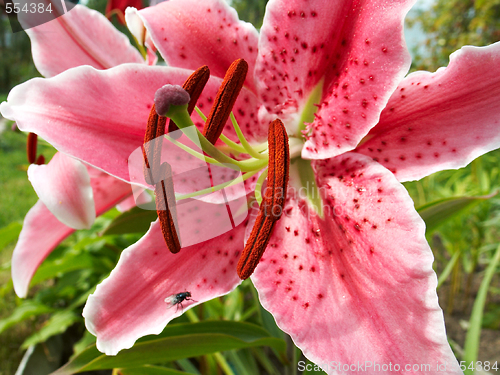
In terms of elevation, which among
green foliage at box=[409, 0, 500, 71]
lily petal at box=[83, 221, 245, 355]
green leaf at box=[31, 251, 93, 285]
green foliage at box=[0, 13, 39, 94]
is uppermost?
green foliage at box=[409, 0, 500, 71]

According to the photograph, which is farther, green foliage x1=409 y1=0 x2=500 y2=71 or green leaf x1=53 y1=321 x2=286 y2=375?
green foliage x1=409 y1=0 x2=500 y2=71

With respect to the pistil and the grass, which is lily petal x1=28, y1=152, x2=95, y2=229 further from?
the grass

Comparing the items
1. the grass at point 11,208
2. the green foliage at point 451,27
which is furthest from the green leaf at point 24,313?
the green foliage at point 451,27

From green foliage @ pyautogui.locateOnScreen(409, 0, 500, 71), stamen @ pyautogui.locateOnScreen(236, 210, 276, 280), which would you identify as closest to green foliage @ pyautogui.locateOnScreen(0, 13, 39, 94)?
green foliage @ pyautogui.locateOnScreen(409, 0, 500, 71)

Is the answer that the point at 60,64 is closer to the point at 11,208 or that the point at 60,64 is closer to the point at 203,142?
the point at 203,142

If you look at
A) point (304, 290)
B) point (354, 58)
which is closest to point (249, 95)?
point (354, 58)

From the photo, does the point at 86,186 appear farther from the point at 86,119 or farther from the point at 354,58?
the point at 354,58

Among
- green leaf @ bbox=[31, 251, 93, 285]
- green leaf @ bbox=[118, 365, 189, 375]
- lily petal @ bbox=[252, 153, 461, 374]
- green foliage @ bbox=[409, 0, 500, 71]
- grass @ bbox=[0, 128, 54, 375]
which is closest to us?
lily petal @ bbox=[252, 153, 461, 374]

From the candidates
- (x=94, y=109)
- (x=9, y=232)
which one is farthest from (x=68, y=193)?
(x=9, y=232)

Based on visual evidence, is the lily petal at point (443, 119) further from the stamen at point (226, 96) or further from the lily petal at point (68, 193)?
the lily petal at point (68, 193)
